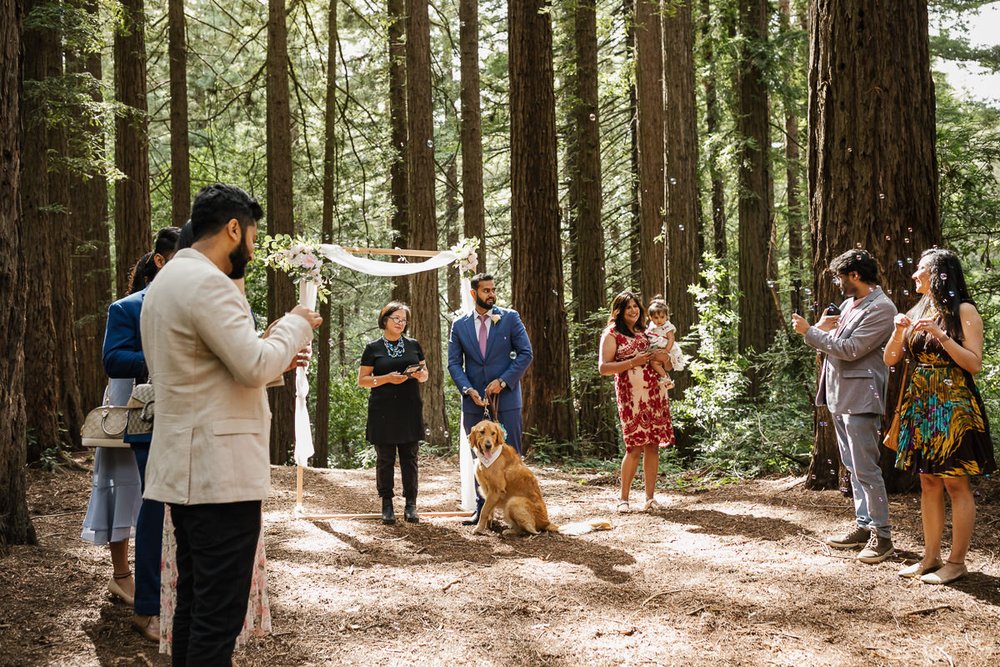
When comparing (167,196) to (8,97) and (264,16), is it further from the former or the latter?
(8,97)

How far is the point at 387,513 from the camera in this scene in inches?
312

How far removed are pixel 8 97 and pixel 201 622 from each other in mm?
4401

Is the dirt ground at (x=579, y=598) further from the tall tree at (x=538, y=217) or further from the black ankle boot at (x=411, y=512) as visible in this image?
the tall tree at (x=538, y=217)

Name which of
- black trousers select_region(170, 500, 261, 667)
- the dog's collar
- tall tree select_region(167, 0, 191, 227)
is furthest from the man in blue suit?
tall tree select_region(167, 0, 191, 227)

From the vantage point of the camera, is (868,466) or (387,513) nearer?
(868,466)

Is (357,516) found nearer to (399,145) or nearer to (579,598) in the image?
(579,598)

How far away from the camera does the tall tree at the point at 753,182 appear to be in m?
15.1

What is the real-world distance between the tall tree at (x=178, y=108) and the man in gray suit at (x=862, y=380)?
12.1 m

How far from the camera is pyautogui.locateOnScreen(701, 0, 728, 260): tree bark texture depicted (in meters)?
15.9

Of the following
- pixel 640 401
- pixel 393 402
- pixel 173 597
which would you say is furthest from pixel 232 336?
pixel 640 401

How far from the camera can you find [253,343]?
284 cm

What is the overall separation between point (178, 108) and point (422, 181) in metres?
5.07

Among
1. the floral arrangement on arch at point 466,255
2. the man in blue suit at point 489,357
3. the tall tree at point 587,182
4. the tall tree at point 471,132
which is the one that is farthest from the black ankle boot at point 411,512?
the tall tree at point 471,132

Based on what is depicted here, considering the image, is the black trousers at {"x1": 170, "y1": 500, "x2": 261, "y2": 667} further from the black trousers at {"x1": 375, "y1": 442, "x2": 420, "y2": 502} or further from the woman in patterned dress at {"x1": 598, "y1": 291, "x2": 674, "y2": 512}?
the woman in patterned dress at {"x1": 598, "y1": 291, "x2": 674, "y2": 512}
